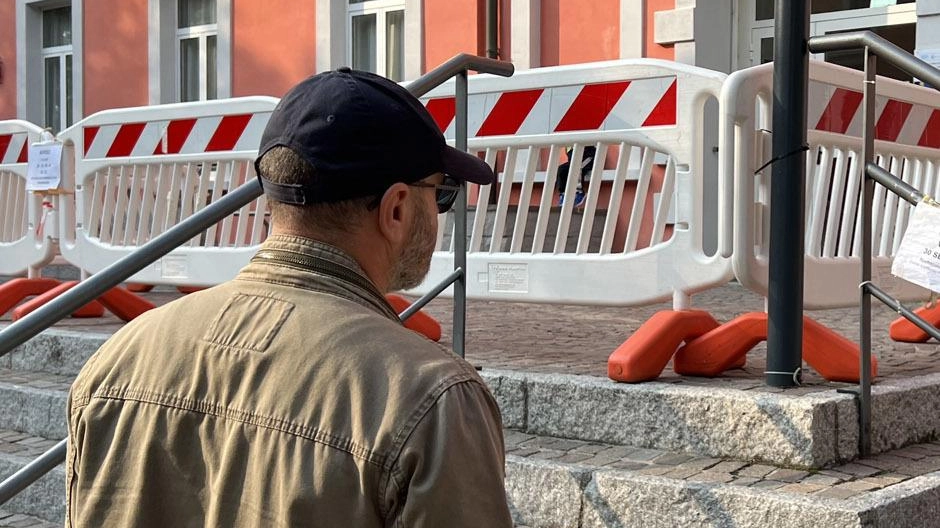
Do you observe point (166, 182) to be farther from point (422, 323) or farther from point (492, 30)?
point (492, 30)

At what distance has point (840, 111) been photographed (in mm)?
4562

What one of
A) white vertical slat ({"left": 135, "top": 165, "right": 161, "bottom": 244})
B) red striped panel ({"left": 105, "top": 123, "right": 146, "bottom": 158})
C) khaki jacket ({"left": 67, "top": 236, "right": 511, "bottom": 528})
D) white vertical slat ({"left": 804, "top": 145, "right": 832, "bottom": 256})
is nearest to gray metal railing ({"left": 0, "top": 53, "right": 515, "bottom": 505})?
khaki jacket ({"left": 67, "top": 236, "right": 511, "bottom": 528})

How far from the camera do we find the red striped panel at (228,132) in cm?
630

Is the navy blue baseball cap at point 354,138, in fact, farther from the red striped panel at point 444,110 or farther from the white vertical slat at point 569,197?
the red striped panel at point 444,110

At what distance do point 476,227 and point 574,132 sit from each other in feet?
2.27

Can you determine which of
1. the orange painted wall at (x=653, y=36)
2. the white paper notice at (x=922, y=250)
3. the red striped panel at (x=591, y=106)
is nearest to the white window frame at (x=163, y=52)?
the orange painted wall at (x=653, y=36)

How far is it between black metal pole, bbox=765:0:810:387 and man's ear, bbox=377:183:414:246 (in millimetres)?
2518

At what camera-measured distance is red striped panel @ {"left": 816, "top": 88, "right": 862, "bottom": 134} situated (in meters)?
4.49

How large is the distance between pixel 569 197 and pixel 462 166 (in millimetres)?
3454

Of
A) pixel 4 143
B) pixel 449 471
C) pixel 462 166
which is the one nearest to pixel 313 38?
pixel 4 143

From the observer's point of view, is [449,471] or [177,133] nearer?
[449,471]

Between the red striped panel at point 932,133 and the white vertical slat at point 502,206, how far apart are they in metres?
1.67

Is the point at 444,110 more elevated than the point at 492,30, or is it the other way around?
the point at 492,30

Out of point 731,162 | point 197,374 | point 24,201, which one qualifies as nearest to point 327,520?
point 197,374
